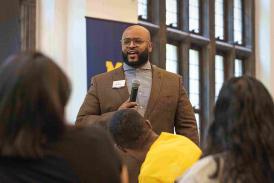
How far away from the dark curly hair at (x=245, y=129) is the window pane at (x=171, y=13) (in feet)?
21.0

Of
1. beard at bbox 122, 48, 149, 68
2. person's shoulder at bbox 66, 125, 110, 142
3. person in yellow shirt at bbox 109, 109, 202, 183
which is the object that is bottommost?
person in yellow shirt at bbox 109, 109, 202, 183

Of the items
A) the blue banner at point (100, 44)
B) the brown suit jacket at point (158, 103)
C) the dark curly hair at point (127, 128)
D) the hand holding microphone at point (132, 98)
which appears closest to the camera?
the dark curly hair at point (127, 128)

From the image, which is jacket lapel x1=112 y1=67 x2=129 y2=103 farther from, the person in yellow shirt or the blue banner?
the blue banner

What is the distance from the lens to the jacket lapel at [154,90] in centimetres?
375

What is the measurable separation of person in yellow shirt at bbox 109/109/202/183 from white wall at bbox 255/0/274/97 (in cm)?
735

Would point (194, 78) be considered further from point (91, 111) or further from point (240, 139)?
point (240, 139)

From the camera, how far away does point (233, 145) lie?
192 cm

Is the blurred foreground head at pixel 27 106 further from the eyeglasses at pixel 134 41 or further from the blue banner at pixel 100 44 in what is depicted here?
the blue banner at pixel 100 44

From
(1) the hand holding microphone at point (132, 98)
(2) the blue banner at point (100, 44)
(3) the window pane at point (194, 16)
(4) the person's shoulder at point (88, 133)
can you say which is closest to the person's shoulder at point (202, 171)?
(4) the person's shoulder at point (88, 133)

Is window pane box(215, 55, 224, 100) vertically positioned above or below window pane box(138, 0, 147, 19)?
below

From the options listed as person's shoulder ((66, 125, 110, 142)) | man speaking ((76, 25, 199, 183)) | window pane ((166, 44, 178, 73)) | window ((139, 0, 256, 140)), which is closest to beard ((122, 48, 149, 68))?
man speaking ((76, 25, 199, 183))

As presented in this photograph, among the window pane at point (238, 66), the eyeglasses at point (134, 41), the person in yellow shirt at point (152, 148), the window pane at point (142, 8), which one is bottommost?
the person in yellow shirt at point (152, 148)

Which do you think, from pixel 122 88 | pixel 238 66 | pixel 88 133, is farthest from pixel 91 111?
pixel 238 66

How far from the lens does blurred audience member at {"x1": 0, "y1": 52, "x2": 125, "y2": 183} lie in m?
1.61
